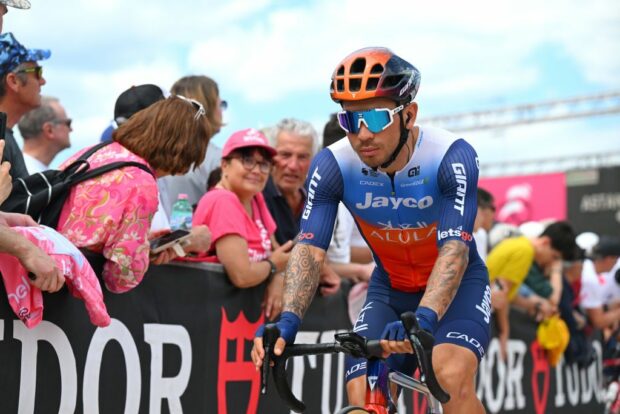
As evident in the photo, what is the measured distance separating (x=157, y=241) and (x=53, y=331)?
2.80 ft

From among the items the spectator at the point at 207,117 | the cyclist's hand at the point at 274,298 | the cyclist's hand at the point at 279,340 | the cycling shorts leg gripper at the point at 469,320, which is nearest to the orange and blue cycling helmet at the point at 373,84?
the cyclist's hand at the point at 279,340

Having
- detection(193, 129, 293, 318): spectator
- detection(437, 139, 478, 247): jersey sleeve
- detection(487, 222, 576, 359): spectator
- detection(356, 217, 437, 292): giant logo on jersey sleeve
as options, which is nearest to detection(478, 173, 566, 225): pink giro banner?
detection(487, 222, 576, 359): spectator

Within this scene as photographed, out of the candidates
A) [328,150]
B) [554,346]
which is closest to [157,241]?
[328,150]

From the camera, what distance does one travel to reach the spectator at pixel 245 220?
625cm

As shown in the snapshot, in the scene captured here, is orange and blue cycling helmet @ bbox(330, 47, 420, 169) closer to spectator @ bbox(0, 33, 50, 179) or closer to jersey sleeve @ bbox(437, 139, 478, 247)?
jersey sleeve @ bbox(437, 139, 478, 247)

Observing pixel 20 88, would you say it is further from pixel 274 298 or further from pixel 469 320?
pixel 469 320

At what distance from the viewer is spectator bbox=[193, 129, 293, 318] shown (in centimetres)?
625

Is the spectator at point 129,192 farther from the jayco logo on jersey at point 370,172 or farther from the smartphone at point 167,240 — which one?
the jayco logo on jersey at point 370,172

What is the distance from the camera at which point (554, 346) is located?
10.7 m

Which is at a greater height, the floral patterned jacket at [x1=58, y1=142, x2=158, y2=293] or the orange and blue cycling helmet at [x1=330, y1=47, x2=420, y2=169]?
the orange and blue cycling helmet at [x1=330, y1=47, x2=420, y2=169]

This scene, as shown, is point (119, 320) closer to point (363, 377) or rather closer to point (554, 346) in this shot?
point (363, 377)

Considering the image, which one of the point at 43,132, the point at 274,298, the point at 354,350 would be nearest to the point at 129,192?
the point at 354,350

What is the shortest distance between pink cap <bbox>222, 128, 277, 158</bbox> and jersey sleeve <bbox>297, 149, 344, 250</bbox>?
1.61 meters

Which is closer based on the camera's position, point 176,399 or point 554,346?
point 176,399
